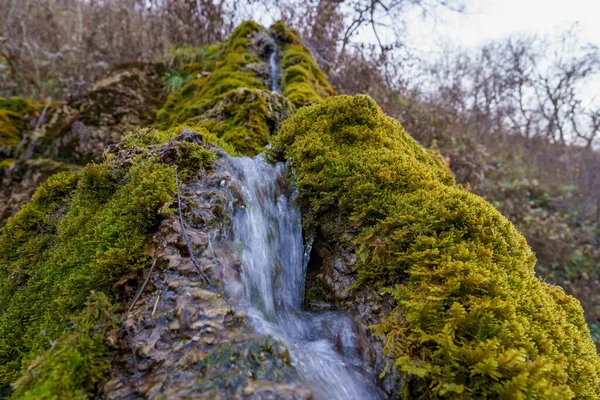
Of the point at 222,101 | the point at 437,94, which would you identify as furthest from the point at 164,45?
the point at 437,94

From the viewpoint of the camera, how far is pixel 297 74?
18.5ft

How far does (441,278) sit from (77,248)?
2.42 metres

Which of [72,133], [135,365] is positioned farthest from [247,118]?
[72,133]

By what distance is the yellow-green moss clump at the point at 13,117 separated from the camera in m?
5.46

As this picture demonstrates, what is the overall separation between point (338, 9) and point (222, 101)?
6.88 meters

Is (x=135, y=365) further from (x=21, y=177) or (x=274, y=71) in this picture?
(x=274, y=71)

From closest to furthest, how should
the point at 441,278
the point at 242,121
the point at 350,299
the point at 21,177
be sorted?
1. the point at 441,278
2. the point at 350,299
3. the point at 242,121
4. the point at 21,177

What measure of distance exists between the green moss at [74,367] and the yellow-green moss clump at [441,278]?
143 cm

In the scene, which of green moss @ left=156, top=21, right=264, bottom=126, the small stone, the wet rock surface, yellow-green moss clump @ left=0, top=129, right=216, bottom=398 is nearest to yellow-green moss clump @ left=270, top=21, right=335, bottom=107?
green moss @ left=156, top=21, right=264, bottom=126

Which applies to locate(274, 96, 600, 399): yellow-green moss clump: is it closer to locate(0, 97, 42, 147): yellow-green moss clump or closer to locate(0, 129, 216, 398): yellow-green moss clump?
locate(0, 129, 216, 398): yellow-green moss clump

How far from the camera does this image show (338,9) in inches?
375

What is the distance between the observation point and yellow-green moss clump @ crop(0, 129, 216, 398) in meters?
1.50

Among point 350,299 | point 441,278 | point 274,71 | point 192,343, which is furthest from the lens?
point 274,71

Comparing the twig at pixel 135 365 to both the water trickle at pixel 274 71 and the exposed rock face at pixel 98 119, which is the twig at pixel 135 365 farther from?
the water trickle at pixel 274 71
